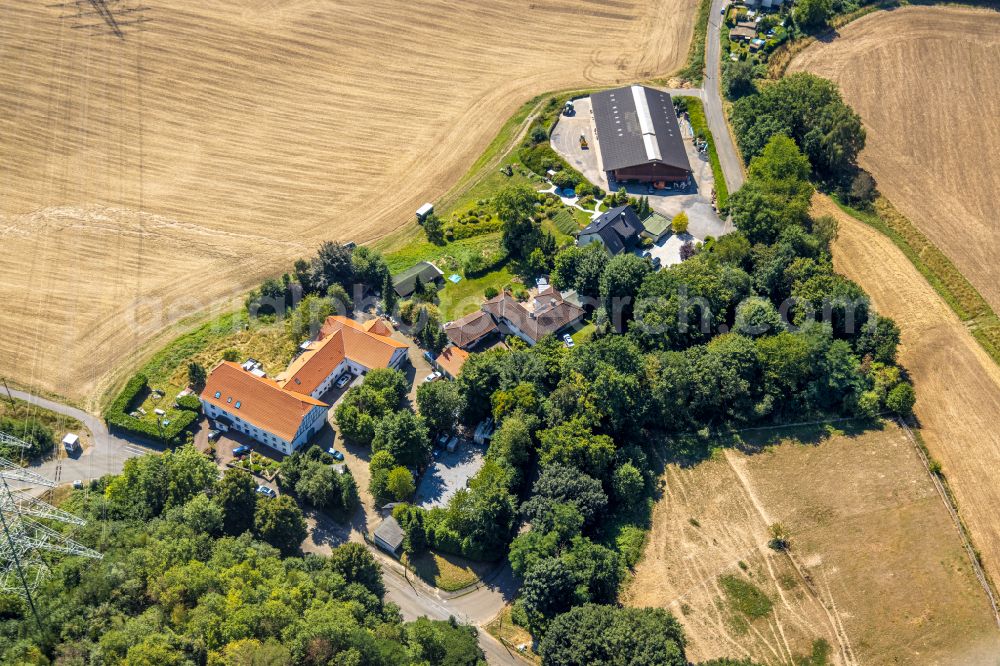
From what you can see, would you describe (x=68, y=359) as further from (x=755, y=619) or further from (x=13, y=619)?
(x=755, y=619)

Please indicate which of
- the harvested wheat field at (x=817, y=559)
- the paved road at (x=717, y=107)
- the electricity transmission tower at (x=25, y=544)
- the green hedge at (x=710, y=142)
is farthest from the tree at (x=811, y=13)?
the electricity transmission tower at (x=25, y=544)

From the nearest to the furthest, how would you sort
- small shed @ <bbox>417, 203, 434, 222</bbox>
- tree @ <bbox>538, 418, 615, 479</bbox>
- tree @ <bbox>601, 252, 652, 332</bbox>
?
1. tree @ <bbox>538, 418, 615, 479</bbox>
2. tree @ <bbox>601, 252, 652, 332</bbox>
3. small shed @ <bbox>417, 203, 434, 222</bbox>

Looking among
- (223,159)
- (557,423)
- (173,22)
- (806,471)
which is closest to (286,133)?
(223,159)

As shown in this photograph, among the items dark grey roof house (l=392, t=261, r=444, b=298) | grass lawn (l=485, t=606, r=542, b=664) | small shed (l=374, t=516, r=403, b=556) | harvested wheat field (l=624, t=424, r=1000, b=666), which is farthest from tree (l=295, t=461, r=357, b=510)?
harvested wheat field (l=624, t=424, r=1000, b=666)

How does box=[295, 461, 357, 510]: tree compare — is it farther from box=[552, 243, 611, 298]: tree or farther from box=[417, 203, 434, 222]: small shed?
box=[417, 203, 434, 222]: small shed

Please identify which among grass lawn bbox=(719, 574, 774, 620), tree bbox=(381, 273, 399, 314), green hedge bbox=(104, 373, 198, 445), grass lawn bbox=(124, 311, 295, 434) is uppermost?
tree bbox=(381, 273, 399, 314)
